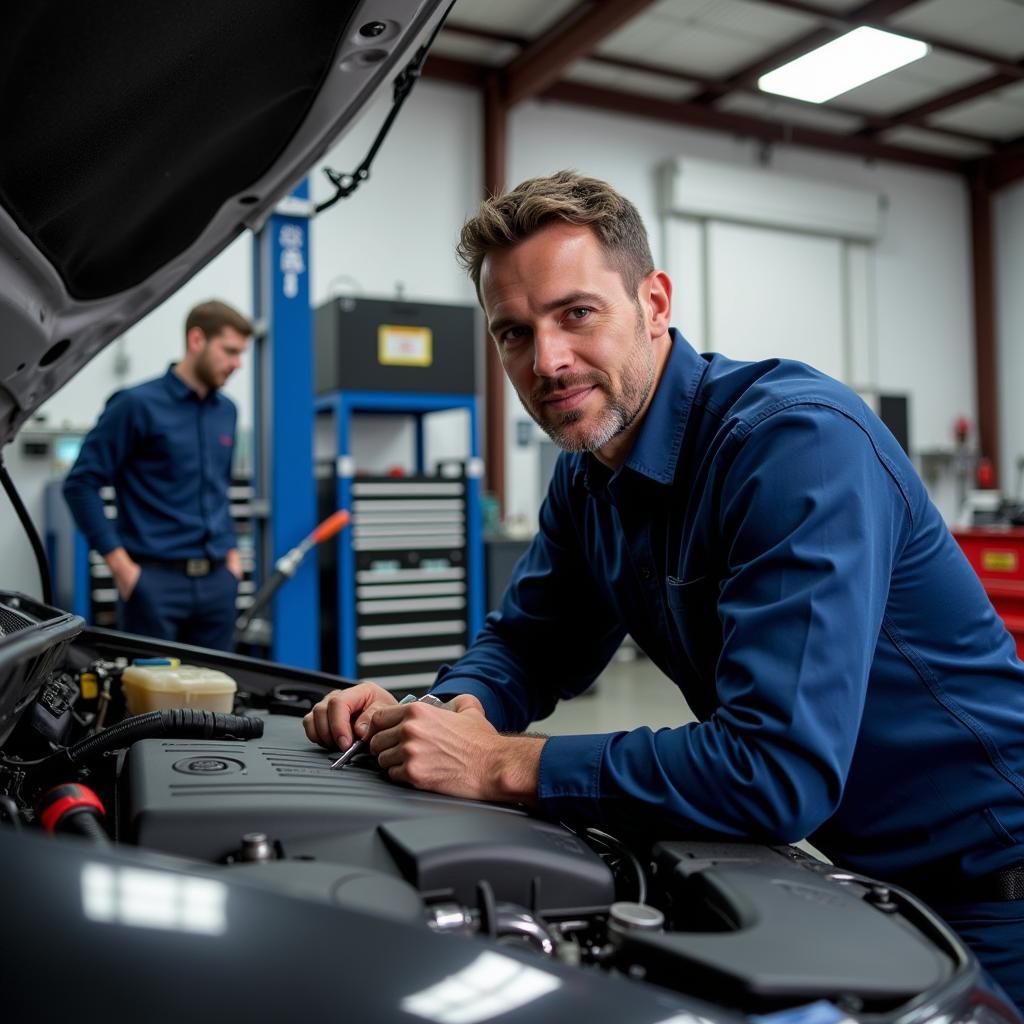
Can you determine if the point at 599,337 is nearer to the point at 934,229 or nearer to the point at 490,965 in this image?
the point at 490,965

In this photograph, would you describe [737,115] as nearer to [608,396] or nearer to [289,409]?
[289,409]

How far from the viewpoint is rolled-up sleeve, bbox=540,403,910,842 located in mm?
769

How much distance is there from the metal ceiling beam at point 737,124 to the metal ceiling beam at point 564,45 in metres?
0.34

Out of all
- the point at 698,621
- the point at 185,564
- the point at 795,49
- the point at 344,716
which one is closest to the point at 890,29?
the point at 795,49

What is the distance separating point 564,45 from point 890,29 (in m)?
1.65

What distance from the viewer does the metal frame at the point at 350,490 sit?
367 cm

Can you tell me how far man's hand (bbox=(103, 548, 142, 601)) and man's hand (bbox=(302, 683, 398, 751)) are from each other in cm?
191

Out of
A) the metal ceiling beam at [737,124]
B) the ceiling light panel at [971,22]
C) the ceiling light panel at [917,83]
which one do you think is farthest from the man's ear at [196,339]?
the ceiling light panel at [917,83]

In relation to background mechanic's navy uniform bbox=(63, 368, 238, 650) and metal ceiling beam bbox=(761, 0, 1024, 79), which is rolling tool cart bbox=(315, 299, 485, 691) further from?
metal ceiling beam bbox=(761, 0, 1024, 79)

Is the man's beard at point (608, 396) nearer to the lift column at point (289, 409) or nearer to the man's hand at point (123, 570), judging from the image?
the man's hand at point (123, 570)

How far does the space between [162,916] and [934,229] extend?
24.9ft

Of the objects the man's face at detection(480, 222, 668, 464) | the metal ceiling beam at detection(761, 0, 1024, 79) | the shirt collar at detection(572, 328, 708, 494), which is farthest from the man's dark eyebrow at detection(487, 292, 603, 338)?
the metal ceiling beam at detection(761, 0, 1024, 79)

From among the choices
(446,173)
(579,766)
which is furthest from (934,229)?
(579,766)

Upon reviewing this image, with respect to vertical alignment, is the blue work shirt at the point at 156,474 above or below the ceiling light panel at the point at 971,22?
below
